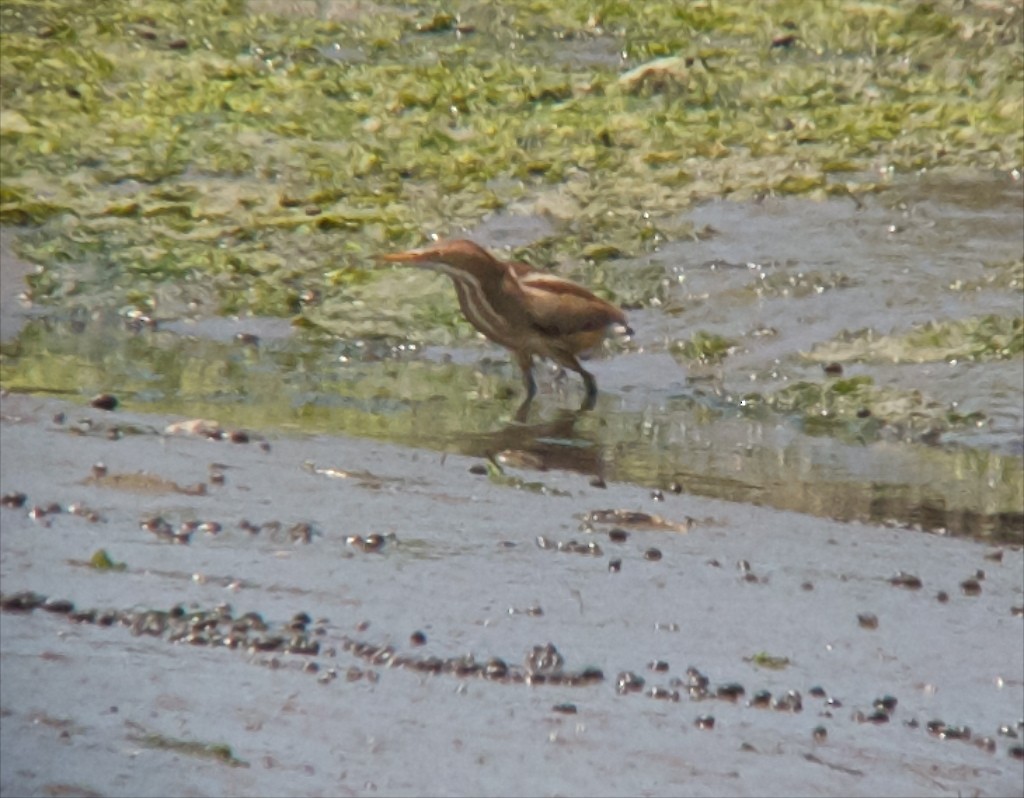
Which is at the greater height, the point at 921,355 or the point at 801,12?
the point at 801,12

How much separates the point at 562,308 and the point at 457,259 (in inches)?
16.5

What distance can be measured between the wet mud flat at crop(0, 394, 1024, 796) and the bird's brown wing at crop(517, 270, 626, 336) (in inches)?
41.7

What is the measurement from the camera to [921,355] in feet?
29.4

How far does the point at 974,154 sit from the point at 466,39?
3.30 m

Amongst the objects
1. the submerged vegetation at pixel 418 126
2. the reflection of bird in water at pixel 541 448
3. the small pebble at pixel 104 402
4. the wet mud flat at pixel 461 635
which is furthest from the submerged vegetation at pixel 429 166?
the wet mud flat at pixel 461 635

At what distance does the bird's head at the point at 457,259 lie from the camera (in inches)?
330

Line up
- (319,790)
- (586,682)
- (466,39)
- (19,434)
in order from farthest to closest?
(466,39) < (19,434) < (586,682) < (319,790)

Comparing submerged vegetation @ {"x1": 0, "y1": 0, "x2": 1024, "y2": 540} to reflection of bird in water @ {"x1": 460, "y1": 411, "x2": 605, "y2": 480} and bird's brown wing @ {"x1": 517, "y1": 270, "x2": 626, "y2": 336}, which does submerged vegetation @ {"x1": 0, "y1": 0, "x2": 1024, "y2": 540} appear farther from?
bird's brown wing @ {"x1": 517, "y1": 270, "x2": 626, "y2": 336}

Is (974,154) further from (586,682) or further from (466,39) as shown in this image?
(586,682)

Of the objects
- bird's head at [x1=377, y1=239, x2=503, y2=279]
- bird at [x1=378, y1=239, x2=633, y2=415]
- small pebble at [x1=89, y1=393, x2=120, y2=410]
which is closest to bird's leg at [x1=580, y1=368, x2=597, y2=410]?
bird at [x1=378, y1=239, x2=633, y2=415]

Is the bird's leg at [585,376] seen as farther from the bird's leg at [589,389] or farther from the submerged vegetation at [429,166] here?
the submerged vegetation at [429,166]

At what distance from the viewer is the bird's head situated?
27.5 ft

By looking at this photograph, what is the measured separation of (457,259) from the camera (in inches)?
332

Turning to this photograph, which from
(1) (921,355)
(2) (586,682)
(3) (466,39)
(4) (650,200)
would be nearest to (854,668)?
(2) (586,682)
